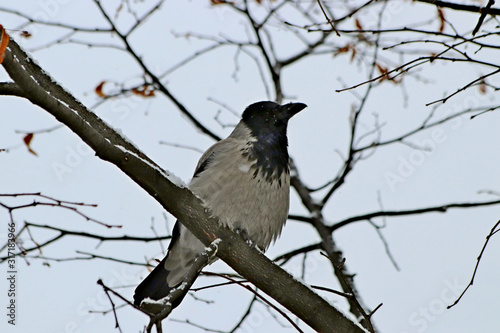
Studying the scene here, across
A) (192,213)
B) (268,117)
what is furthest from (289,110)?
(192,213)

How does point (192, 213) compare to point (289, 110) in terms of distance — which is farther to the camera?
point (289, 110)

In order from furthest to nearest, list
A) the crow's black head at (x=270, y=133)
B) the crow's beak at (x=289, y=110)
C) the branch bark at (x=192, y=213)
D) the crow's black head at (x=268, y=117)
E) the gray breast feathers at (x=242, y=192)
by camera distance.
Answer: the crow's beak at (x=289, y=110)
the crow's black head at (x=268, y=117)
the crow's black head at (x=270, y=133)
the gray breast feathers at (x=242, y=192)
the branch bark at (x=192, y=213)

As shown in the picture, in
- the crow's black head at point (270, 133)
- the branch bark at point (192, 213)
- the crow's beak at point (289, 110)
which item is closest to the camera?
the branch bark at point (192, 213)

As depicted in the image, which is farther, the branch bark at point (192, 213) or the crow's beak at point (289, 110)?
the crow's beak at point (289, 110)

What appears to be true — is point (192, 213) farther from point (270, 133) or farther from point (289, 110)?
point (289, 110)

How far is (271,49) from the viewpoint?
271 inches

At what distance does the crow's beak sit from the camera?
5062mm

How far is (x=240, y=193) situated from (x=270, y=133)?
0.80 m

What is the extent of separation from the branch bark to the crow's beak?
6.64ft

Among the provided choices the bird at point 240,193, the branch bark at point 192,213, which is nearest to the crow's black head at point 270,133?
the bird at point 240,193

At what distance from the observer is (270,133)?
487cm

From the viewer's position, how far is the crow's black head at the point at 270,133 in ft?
14.9

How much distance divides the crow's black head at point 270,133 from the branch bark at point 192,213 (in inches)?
51.6

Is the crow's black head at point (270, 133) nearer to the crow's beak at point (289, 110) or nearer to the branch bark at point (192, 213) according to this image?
the crow's beak at point (289, 110)
